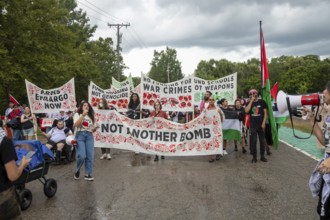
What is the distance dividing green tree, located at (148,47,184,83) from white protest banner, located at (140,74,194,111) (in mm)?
67404

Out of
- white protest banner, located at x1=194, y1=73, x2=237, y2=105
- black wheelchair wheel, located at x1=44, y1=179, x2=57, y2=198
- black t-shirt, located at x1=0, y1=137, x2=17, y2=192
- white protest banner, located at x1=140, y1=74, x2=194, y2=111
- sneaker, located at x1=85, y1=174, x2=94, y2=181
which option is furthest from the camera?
white protest banner, located at x1=194, y1=73, x2=237, y2=105

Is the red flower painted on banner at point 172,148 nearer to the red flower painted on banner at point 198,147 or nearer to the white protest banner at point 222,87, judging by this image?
the red flower painted on banner at point 198,147

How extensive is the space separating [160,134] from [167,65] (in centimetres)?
7234

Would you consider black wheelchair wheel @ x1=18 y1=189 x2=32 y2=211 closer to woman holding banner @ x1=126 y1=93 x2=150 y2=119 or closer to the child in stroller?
the child in stroller

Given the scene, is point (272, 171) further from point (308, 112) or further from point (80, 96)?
point (80, 96)

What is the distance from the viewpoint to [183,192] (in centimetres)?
651

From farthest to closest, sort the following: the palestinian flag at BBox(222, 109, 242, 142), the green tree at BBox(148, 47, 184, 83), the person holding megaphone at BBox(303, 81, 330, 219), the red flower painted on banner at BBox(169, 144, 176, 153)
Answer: the green tree at BBox(148, 47, 184, 83) → the palestinian flag at BBox(222, 109, 242, 142) → the red flower painted on banner at BBox(169, 144, 176, 153) → the person holding megaphone at BBox(303, 81, 330, 219)

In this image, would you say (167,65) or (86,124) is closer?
(86,124)

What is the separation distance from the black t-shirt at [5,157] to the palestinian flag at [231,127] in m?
9.12

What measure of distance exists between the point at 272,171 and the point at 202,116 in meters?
2.43

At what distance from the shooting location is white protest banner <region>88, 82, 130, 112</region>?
1507cm

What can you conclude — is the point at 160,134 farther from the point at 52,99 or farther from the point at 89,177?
the point at 52,99

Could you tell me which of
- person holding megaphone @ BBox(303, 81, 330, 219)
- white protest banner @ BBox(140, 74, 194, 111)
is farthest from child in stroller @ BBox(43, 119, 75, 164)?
person holding megaphone @ BBox(303, 81, 330, 219)

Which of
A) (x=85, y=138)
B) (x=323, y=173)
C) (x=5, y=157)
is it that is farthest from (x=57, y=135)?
(x=323, y=173)
